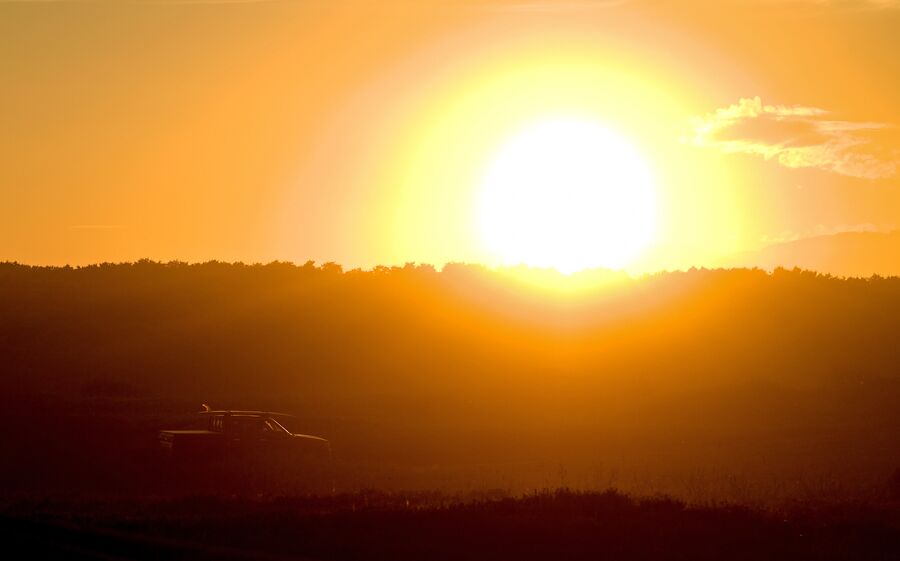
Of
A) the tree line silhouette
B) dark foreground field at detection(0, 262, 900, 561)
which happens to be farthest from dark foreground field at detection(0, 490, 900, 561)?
the tree line silhouette

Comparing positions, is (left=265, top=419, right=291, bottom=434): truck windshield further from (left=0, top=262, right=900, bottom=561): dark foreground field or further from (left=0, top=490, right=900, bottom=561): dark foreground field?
(left=0, top=490, right=900, bottom=561): dark foreground field

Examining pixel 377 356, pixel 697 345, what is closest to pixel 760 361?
pixel 697 345

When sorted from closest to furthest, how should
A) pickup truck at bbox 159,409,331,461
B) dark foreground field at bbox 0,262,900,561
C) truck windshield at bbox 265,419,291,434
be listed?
dark foreground field at bbox 0,262,900,561 → pickup truck at bbox 159,409,331,461 → truck windshield at bbox 265,419,291,434

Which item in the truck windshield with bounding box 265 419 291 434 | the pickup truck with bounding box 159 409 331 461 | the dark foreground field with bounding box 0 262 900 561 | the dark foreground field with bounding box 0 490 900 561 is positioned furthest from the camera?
the truck windshield with bounding box 265 419 291 434

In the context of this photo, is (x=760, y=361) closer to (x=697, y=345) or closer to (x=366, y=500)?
(x=697, y=345)

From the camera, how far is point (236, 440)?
29891 millimetres

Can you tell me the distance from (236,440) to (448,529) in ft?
44.0

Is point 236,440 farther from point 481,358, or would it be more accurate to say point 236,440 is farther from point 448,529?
point 481,358

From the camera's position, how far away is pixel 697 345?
73000 mm

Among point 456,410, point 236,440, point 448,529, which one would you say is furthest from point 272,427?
point 456,410

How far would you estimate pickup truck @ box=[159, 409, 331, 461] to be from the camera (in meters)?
28.9

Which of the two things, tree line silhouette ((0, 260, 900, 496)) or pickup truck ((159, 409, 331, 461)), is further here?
tree line silhouette ((0, 260, 900, 496))

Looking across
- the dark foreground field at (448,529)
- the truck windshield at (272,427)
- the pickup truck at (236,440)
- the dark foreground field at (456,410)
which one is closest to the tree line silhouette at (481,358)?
the dark foreground field at (456,410)

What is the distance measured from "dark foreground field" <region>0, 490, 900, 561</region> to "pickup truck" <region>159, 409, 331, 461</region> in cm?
686
